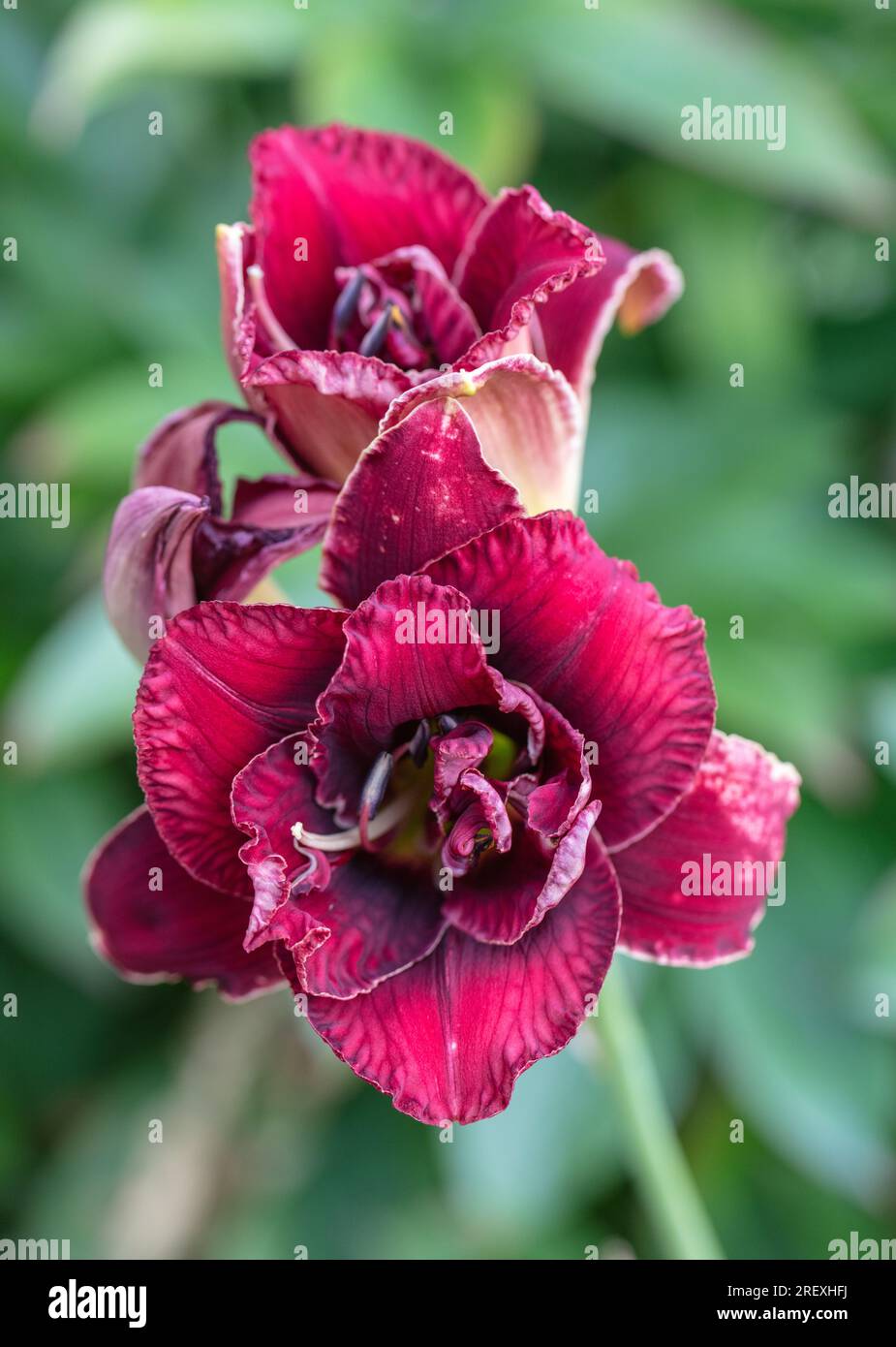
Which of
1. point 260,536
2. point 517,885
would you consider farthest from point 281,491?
point 517,885

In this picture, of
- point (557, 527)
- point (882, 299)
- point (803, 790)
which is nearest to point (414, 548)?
point (557, 527)

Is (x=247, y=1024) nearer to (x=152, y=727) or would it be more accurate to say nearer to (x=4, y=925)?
(x=4, y=925)

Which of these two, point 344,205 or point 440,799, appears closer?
point 440,799

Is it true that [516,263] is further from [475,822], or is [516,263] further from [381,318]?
[475,822]

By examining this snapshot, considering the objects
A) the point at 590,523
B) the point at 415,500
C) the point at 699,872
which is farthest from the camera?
the point at 590,523

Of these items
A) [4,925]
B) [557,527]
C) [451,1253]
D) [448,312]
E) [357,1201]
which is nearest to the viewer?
[557,527]

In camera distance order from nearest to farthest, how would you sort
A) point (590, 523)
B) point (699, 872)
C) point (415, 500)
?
point (415, 500) → point (699, 872) → point (590, 523)
